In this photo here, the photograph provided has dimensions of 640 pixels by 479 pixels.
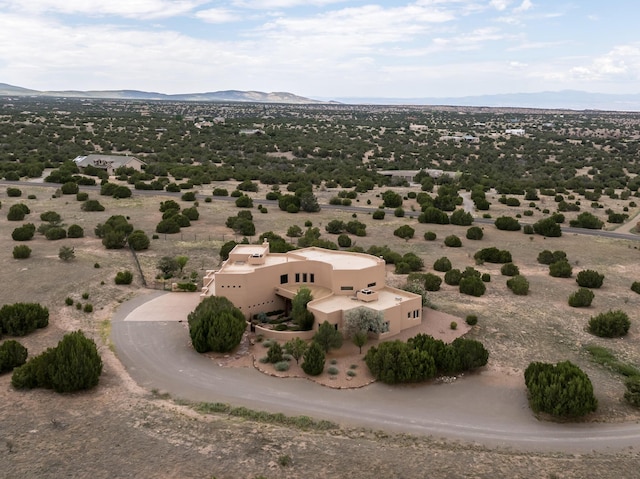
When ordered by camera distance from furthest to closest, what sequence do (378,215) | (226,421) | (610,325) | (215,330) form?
(378,215)
(610,325)
(215,330)
(226,421)

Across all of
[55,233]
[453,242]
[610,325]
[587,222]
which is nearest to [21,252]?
[55,233]

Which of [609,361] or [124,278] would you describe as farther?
[124,278]

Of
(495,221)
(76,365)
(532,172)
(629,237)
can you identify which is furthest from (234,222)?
(532,172)

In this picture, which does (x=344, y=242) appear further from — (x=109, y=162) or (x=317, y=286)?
(x=109, y=162)

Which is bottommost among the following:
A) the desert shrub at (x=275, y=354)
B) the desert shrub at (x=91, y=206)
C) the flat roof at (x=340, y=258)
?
the desert shrub at (x=275, y=354)

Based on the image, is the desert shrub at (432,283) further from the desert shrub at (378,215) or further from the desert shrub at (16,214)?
the desert shrub at (16,214)

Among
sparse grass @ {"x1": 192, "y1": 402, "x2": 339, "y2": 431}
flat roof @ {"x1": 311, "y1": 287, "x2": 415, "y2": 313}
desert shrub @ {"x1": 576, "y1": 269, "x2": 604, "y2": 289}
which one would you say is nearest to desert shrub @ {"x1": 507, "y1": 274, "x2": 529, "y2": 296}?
desert shrub @ {"x1": 576, "y1": 269, "x2": 604, "y2": 289}

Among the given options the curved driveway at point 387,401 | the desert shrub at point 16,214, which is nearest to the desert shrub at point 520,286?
the curved driveway at point 387,401

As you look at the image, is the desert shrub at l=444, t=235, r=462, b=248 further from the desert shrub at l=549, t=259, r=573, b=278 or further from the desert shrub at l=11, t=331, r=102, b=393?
the desert shrub at l=11, t=331, r=102, b=393
